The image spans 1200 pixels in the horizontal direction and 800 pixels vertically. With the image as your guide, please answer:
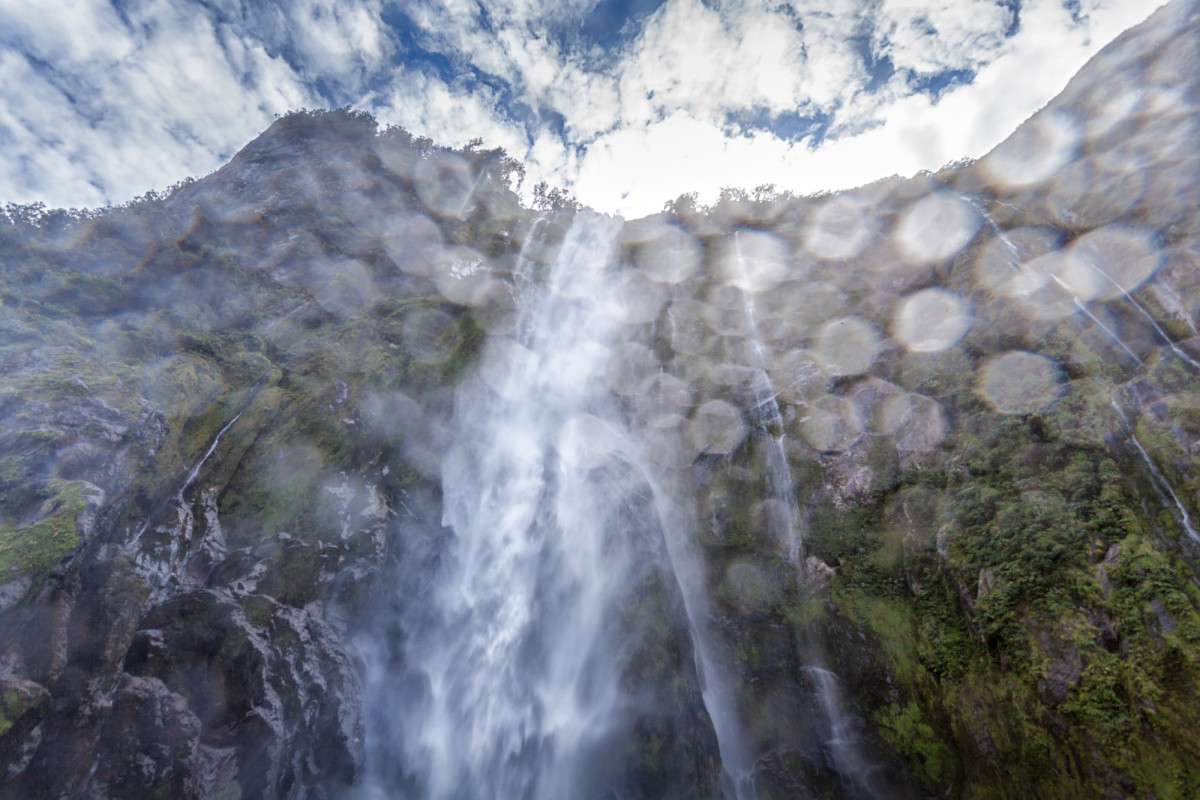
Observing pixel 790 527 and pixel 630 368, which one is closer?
pixel 790 527

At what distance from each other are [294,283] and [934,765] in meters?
20.3

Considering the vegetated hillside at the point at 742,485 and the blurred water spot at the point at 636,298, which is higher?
the blurred water spot at the point at 636,298

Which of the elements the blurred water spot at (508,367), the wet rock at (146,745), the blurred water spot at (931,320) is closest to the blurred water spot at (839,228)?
the blurred water spot at (931,320)

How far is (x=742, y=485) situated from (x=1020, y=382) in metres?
7.03

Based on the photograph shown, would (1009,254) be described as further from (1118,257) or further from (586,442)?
(586,442)

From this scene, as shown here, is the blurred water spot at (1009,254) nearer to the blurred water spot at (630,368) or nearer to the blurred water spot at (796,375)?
the blurred water spot at (796,375)

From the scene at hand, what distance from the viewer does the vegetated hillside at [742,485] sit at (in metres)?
7.25

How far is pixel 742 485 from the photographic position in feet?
44.8

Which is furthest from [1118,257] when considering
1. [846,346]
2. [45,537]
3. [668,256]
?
[45,537]

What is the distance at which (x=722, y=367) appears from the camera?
16.5m

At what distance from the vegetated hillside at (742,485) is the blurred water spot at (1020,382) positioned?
0.06 meters

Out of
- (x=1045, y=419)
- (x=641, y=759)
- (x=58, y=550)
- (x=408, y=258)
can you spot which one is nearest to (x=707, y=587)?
(x=641, y=759)

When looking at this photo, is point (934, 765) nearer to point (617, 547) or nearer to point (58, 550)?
point (617, 547)

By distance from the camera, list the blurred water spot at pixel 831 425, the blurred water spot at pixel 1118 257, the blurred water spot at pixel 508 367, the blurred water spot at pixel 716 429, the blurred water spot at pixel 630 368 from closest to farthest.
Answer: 1. the blurred water spot at pixel 1118 257
2. the blurred water spot at pixel 831 425
3. the blurred water spot at pixel 716 429
4. the blurred water spot at pixel 508 367
5. the blurred water spot at pixel 630 368
